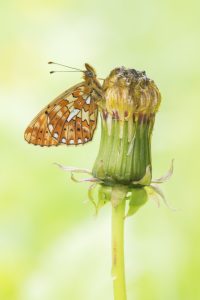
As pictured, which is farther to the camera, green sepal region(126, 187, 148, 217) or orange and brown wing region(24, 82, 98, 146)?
orange and brown wing region(24, 82, 98, 146)

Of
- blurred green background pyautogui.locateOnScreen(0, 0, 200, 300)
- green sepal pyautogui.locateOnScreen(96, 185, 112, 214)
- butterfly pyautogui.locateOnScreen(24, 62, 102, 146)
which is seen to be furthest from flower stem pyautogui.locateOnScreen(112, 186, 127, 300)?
blurred green background pyautogui.locateOnScreen(0, 0, 200, 300)

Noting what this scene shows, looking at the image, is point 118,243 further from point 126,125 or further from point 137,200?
point 126,125

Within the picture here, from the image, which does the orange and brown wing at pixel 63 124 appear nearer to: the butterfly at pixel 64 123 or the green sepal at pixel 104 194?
the butterfly at pixel 64 123

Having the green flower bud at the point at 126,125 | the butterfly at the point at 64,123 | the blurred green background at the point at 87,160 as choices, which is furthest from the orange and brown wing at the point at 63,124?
the blurred green background at the point at 87,160

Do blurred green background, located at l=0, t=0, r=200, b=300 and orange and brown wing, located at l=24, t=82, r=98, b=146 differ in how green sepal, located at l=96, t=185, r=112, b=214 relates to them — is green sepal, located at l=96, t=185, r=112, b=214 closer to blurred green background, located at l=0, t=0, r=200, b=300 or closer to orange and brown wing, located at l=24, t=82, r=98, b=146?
orange and brown wing, located at l=24, t=82, r=98, b=146

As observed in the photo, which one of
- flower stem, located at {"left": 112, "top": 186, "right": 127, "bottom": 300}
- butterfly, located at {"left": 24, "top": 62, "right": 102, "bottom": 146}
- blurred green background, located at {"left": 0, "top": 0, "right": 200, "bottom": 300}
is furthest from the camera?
blurred green background, located at {"left": 0, "top": 0, "right": 200, "bottom": 300}
